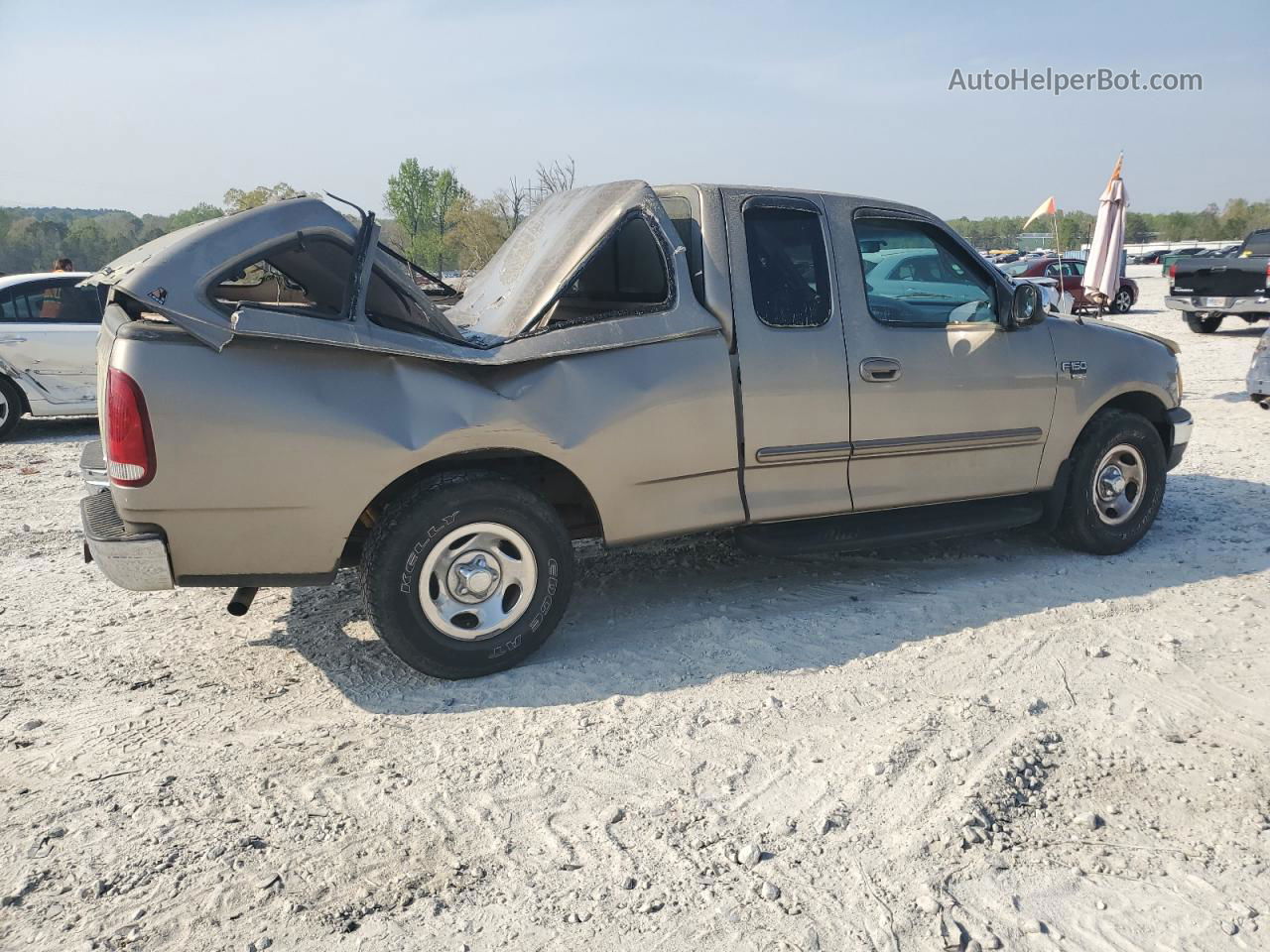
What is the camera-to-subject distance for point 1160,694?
4074 mm

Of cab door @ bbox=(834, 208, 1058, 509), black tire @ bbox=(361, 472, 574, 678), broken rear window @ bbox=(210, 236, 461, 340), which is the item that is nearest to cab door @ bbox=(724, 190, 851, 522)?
cab door @ bbox=(834, 208, 1058, 509)

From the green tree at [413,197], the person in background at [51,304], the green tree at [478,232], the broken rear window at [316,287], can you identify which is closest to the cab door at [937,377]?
the broken rear window at [316,287]

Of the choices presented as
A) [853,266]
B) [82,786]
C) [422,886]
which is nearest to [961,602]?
[853,266]

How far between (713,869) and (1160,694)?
2.23 meters

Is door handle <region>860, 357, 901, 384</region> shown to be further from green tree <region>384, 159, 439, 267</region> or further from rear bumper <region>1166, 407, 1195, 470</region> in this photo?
green tree <region>384, 159, 439, 267</region>

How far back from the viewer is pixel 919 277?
17.2 ft

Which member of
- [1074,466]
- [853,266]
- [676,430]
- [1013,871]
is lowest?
[1013,871]

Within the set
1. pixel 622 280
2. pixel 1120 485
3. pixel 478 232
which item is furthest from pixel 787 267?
pixel 478 232

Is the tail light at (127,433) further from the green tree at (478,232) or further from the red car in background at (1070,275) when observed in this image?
the green tree at (478,232)

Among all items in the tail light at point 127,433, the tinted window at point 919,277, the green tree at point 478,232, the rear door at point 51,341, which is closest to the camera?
the tail light at point 127,433

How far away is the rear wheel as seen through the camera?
32.8 feet

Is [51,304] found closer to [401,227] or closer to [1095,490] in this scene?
[1095,490]

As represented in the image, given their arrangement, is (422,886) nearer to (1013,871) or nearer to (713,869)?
(713,869)

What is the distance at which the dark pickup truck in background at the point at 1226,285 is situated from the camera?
55.9 ft
